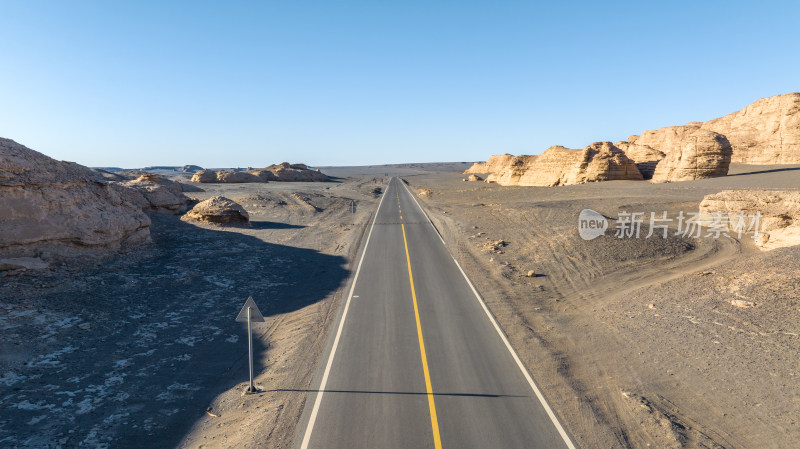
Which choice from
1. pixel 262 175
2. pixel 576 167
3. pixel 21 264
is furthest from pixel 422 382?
pixel 262 175

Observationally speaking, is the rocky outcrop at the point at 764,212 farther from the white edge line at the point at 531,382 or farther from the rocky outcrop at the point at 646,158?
the rocky outcrop at the point at 646,158

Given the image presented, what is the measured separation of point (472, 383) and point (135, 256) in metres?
18.8

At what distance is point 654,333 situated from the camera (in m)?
13.0

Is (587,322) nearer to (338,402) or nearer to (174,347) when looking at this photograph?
(338,402)

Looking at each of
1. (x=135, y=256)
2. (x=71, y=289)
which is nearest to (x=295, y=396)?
(x=71, y=289)

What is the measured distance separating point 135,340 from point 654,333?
16.9 meters

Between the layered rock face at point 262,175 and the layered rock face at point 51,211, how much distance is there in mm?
83257

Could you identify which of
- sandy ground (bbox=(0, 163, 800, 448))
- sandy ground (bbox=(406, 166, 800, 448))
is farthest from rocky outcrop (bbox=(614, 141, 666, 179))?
sandy ground (bbox=(0, 163, 800, 448))

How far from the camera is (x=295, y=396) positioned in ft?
31.3

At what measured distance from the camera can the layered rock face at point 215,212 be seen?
30.9m

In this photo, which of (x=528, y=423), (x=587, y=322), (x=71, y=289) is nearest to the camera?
Answer: (x=528, y=423)

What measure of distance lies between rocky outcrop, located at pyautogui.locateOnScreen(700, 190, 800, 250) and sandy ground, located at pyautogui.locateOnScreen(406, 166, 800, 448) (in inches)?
56.0

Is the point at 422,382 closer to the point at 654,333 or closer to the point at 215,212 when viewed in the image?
the point at 654,333

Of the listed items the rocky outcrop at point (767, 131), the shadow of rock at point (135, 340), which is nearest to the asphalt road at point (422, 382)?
the shadow of rock at point (135, 340)
